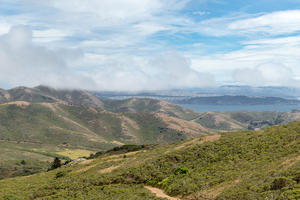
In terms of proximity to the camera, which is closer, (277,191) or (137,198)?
(277,191)

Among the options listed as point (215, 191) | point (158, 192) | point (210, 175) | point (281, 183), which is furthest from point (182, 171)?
point (281, 183)

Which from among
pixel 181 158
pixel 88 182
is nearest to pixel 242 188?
pixel 181 158

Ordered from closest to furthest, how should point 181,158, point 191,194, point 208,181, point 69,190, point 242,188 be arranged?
point 242,188
point 191,194
point 208,181
point 69,190
point 181,158

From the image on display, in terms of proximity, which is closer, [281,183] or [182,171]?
[281,183]

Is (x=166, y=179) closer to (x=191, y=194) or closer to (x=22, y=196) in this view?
(x=191, y=194)

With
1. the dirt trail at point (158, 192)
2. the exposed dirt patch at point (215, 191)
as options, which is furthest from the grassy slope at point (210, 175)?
the dirt trail at point (158, 192)

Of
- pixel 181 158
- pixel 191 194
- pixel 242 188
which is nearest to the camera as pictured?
pixel 242 188

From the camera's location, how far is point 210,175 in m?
36.3

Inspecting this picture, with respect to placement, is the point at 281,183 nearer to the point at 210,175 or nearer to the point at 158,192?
the point at 210,175

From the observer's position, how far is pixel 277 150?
39.4 meters

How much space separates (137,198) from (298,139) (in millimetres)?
28467

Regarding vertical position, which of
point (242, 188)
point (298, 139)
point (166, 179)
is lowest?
point (166, 179)

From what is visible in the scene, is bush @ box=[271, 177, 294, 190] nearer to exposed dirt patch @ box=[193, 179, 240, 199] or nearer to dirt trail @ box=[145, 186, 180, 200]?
exposed dirt patch @ box=[193, 179, 240, 199]

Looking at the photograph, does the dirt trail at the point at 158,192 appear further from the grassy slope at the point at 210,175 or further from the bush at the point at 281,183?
the bush at the point at 281,183
